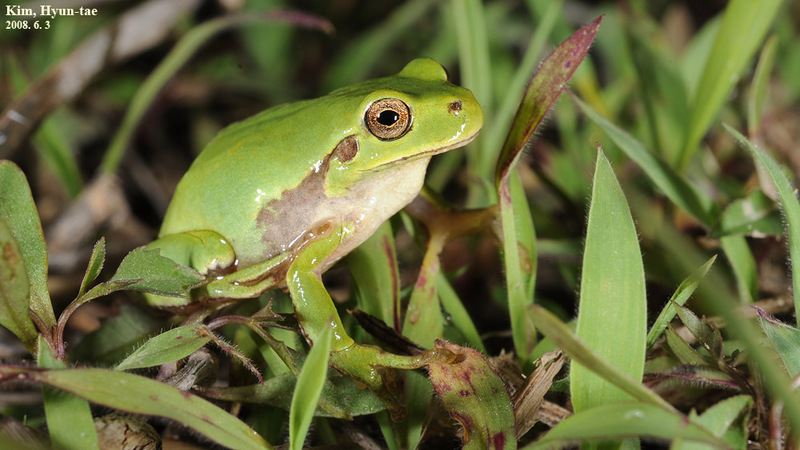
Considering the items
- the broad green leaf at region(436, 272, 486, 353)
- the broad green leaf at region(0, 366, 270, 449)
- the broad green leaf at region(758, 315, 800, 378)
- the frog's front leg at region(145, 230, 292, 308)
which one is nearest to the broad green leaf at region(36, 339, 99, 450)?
the broad green leaf at region(0, 366, 270, 449)

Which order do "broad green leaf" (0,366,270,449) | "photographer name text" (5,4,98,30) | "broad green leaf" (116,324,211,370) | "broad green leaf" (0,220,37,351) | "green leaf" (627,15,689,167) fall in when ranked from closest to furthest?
"broad green leaf" (0,366,270,449) < "broad green leaf" (0,220,37,351) < "broad green leaf" (116,324,211,370) < "green leaf" (627,15,689,167) < "photographer name text" (5,4,98,30)

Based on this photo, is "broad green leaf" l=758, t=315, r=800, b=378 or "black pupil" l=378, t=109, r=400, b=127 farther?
"black pupil" l=378, t=109, r=400, b=127

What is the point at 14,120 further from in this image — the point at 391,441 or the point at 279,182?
the point at 391,441

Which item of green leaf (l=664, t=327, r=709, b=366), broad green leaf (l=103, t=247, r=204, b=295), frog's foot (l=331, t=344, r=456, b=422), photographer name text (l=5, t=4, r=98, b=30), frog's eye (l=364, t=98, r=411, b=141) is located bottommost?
frog's foot (l=331, t=344, r=456, b=422)

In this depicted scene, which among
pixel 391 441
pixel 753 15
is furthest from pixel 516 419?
pixel 753 15

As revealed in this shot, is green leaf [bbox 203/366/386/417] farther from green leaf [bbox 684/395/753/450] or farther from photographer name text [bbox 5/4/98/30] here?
photographer name text [bbox 5/4/98/30]

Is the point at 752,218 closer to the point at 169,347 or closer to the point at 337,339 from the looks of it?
the point at 337,339
